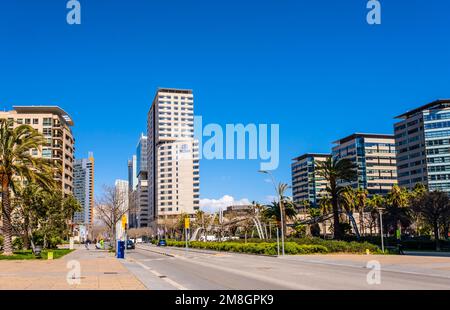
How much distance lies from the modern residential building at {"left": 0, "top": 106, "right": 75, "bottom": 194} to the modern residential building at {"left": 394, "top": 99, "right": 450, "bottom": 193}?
9875 cm

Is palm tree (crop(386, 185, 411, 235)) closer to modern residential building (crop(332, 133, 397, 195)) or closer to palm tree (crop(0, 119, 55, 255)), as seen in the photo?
palm tree (crop(0, 119, 55, 255))

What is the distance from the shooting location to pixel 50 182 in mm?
43406

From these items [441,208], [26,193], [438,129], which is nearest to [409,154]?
[438,129]

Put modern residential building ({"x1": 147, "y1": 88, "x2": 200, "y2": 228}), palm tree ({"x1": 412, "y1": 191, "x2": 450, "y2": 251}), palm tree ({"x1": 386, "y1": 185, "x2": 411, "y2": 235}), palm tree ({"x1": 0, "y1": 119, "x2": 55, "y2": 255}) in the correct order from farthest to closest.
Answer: modern residential building ({"x1": 147, "y1": 88, "x2": 200, "y2": 228}) → palm tree ({"x1": 386, "y1": 185, "x2": 411, "y2": 235}) → palm tree ({"x1": 412, "y1": 191, "x2": 450, "y2": 251}) → palm tree ({"x1": 0, "y1": 119, "x2": 55, "y2": 255})

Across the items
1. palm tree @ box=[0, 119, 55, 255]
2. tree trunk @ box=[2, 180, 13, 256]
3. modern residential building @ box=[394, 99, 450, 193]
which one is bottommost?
tree trunk @ box=[2, 180, 13, 256]

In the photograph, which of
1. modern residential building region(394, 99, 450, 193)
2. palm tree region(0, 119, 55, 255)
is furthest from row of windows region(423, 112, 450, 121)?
palm tree region(0, 119, 55, 255)

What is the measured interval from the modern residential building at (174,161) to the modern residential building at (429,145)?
251 feet

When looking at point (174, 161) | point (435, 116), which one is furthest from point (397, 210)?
point (174, 161)

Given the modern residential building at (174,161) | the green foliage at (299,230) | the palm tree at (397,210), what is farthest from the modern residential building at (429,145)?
the modern residential building at (174,161)

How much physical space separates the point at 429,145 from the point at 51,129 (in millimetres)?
Answer: 104284

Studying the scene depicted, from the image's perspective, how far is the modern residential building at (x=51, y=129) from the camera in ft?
378

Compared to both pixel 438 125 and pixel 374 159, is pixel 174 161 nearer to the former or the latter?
pixel 374 159

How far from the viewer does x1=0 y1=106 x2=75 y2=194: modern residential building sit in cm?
11512
